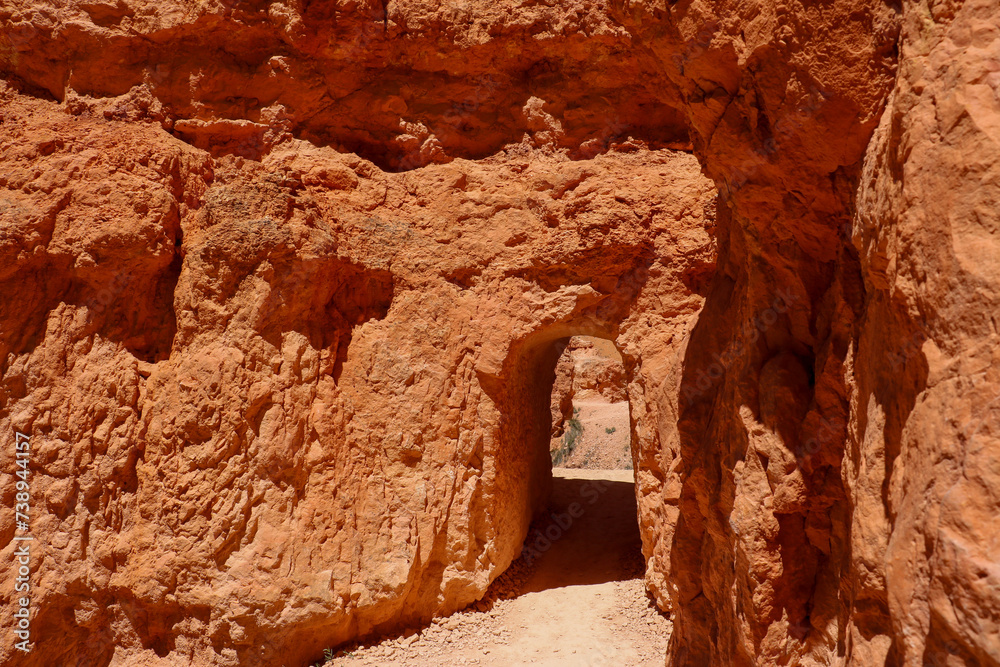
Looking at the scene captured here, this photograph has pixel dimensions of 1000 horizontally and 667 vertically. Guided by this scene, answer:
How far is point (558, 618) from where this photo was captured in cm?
612

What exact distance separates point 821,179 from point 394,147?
A: 15.5 ft

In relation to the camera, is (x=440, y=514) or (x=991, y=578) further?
(x=440, y=514)

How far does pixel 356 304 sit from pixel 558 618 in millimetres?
3449

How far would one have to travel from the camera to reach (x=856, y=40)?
237cm

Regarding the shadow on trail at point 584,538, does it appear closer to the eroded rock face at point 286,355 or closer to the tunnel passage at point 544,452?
the tunnel passage at point 544,452

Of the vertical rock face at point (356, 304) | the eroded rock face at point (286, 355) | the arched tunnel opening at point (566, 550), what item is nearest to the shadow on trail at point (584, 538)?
the arched tunnel opening at point (566, 550)

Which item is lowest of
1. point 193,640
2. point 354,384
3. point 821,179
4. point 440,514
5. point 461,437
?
point 193,640

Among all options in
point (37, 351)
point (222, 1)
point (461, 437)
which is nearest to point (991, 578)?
point (461, 437)

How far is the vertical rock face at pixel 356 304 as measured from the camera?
12.5 feet

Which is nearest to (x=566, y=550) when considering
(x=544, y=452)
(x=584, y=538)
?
(x=584, y=538)

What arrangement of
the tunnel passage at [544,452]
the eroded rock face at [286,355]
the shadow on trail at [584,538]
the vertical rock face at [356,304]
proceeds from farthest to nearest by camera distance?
the shadow on trail at [584,538]
the tunnel passage at [544,452]
the eroded rock face at [286,355]
the vertical rock face at [356,304]

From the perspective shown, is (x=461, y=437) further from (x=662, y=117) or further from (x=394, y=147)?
(x=662, y=117)

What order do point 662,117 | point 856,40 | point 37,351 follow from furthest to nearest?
→ point 662,117
point 37,351
point 856,40

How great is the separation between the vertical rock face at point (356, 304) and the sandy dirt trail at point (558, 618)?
25 cm
